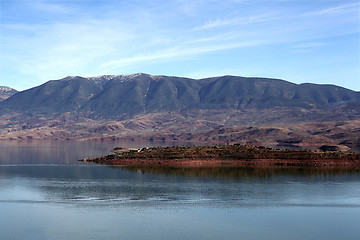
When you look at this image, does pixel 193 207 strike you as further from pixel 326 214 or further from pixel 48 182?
pixel 48 182

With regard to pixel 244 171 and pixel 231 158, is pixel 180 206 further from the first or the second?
pixel 231 158

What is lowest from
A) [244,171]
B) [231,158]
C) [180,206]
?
[180,206]

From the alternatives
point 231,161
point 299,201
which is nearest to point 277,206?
point 299,201

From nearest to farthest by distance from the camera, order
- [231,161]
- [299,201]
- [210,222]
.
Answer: [210,222]
[299,201]
[231,161]

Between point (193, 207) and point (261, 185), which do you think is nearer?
point (193, 207)

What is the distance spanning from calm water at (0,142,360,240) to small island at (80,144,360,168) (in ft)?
63.4

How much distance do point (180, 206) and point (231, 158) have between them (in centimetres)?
6191

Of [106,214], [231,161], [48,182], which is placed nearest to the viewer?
[106,214]

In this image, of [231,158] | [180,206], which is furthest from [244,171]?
[180,206]

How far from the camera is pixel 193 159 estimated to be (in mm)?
119625

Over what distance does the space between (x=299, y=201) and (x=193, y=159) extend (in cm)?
5663

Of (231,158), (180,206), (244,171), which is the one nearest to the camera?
(180,206)

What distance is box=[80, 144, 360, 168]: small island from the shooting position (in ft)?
380

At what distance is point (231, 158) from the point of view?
121m
